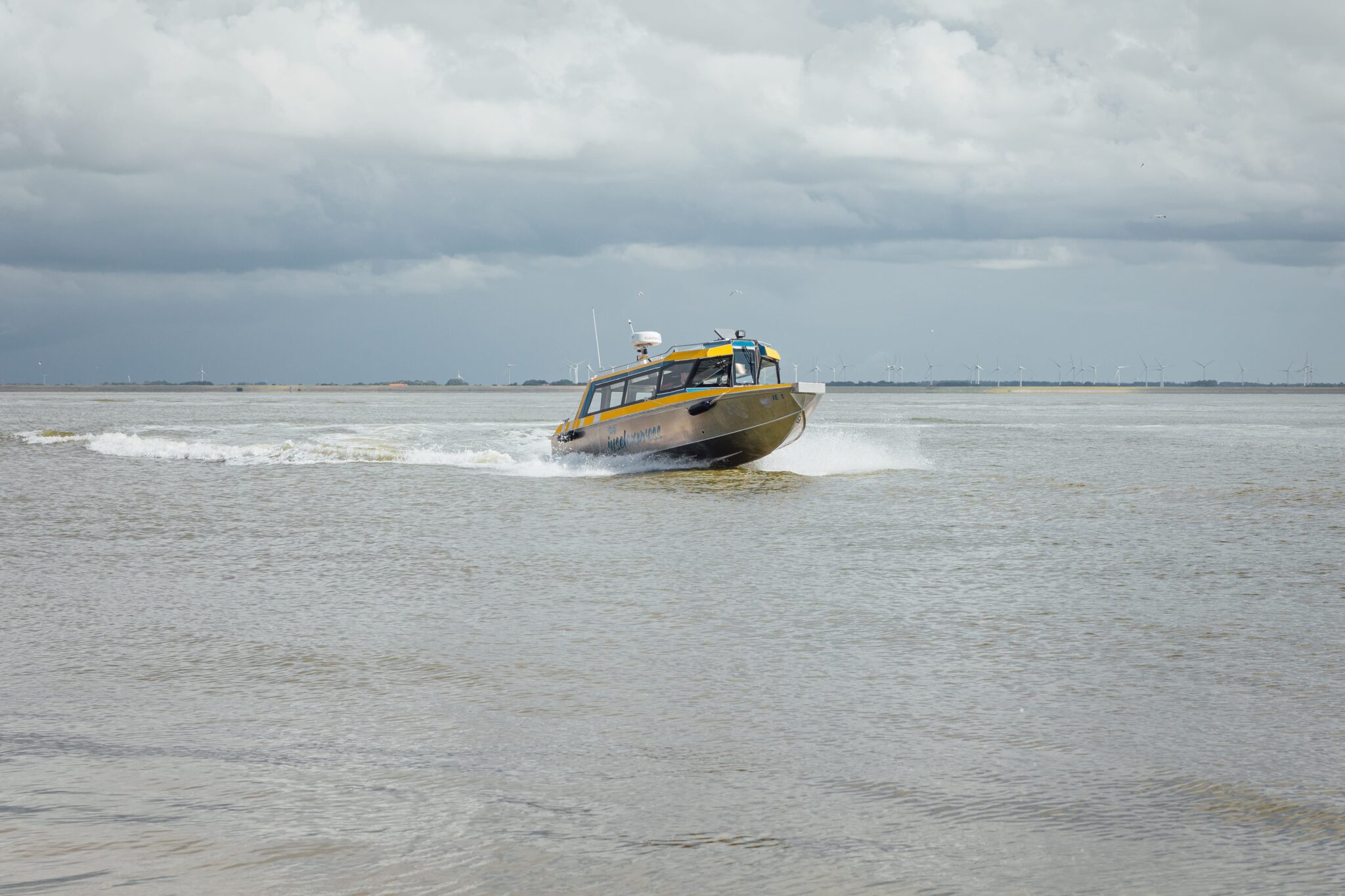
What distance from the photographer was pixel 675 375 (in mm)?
31109

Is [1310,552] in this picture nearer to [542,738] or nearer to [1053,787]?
[1053,787]

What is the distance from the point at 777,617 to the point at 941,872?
6.97 meters

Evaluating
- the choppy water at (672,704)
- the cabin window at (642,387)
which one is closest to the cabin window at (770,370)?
the cabin window at (642,387)

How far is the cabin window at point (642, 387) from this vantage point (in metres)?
31.7

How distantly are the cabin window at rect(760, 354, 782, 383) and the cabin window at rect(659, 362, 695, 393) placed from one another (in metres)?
1.94

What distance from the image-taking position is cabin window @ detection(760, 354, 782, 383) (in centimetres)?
3138

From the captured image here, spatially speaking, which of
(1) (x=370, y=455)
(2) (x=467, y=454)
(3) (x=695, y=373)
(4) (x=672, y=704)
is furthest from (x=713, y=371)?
(4) (x=672, y=704)

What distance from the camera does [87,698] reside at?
886 cm

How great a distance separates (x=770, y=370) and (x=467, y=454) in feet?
49.9

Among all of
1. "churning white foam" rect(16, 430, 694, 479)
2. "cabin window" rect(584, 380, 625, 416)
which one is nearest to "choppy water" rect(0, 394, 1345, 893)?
"cabin window" rect(584, 380, 625, 416)

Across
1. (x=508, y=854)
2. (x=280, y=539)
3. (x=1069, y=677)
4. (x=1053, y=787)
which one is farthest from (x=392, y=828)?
(x=280, y=539)

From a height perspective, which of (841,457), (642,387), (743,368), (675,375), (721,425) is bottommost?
(841,457)

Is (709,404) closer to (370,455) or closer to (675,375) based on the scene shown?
(675,375)

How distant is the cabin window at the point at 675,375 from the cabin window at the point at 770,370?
1.94m
